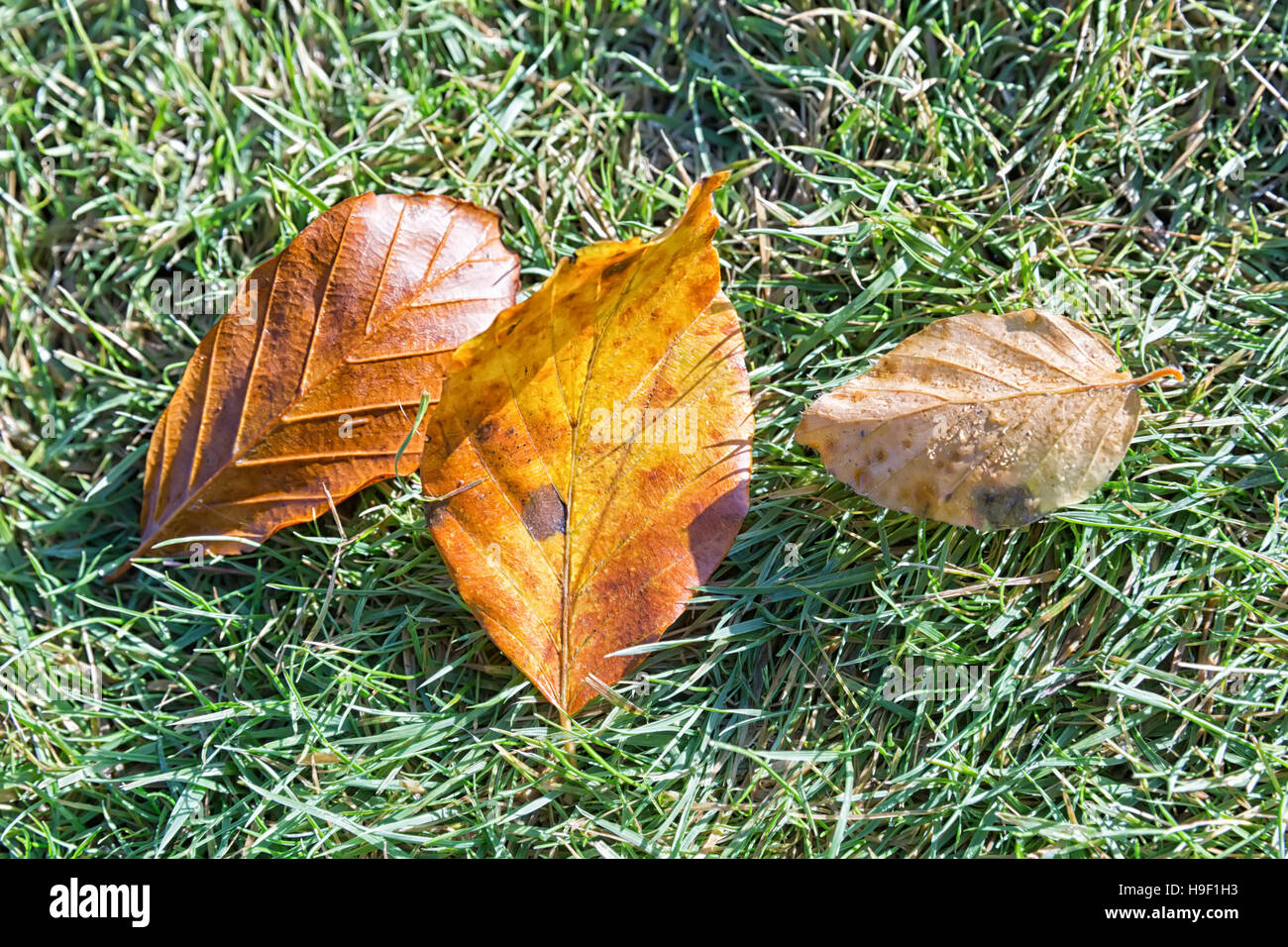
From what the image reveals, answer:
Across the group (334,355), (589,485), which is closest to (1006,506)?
(589,485)

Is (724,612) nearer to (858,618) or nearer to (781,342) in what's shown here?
(858,618)

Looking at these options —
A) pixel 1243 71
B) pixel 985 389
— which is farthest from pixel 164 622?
pixel 1243 71

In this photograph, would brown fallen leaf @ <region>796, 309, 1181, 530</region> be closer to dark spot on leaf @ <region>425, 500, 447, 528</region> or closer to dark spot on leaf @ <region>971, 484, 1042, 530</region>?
dark spot on leaf @ <region>971, 484, 1042, 530</region>

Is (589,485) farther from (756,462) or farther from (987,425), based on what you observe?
(987,425)

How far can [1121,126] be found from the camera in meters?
2.30

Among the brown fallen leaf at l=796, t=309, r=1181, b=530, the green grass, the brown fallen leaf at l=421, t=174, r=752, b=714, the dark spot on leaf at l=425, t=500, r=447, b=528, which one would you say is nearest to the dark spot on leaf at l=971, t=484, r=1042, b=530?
the brown fallen leaf at l=796, t=309, r=1181, b=530

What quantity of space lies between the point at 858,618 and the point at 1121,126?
1423 millimetres

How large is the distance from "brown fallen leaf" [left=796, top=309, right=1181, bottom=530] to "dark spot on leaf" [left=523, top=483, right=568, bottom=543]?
538 millimetres

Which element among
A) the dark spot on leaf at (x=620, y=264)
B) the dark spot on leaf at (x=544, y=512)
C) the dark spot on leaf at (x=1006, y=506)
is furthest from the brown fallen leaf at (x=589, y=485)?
the dark spot on leaf at (x=1006, y=506)

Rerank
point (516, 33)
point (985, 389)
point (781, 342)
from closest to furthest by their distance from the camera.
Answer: point (985, 389), point (781, 342), point (516, 33)

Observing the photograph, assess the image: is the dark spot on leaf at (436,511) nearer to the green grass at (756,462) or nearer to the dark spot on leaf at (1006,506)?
the green grass at (756,462)

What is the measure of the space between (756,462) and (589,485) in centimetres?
44

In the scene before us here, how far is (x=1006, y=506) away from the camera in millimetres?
1876
